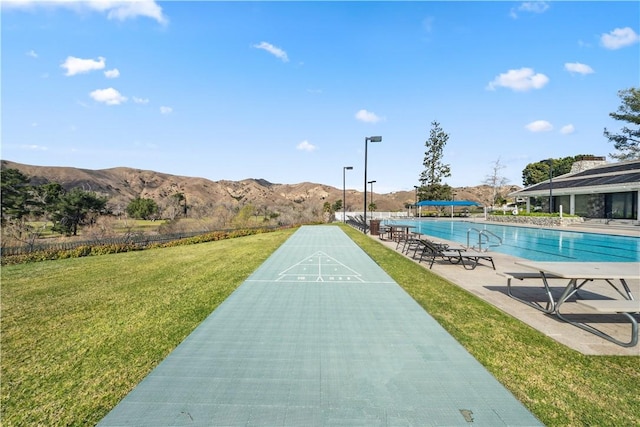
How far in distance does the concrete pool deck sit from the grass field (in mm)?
261

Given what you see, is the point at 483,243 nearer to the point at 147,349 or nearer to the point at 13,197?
the point at 147,349

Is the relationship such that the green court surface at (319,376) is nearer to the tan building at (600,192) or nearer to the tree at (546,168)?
the tan building at (600,192)

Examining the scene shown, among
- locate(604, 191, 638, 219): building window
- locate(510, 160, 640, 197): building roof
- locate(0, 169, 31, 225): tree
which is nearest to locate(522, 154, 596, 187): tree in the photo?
locate(510, 160, 640, 197): building roof

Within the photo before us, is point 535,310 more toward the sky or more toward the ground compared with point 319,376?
more toward the sky

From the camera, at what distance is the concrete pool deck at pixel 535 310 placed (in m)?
4.20

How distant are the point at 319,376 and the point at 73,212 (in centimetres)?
3691

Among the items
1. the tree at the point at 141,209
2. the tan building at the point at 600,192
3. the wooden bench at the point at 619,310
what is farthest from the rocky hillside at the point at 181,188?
the wooden bench at the point at 619,310

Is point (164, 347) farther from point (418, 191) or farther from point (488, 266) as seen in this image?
point (418, 191)

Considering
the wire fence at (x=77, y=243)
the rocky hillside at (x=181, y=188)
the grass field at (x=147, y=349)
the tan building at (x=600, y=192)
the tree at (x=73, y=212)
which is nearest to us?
the grass field at (x=147, y=349)

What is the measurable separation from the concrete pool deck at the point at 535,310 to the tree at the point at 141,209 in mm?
54636

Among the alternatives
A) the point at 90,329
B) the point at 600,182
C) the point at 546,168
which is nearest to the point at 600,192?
the point at 600,182

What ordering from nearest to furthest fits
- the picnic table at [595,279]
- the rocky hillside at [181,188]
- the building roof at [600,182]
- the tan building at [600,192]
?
the picnic table at [595,279], the building roof at [600,182], the tan building at [600,192], the rocky hillside at [181,188]

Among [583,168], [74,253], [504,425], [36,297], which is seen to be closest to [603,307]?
[504,425]

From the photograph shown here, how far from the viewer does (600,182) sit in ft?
93.9
